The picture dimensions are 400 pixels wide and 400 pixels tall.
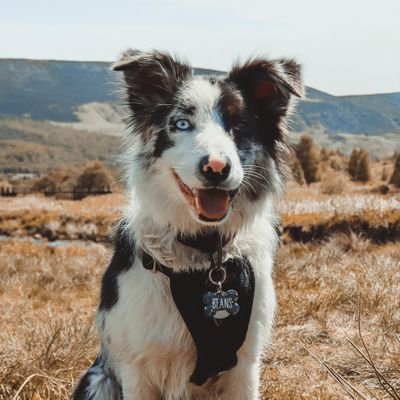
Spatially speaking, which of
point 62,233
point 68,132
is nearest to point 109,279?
point 62,233

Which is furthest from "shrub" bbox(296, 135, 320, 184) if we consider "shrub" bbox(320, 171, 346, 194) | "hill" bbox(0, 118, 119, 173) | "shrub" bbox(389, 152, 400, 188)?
"hill" bbox(0, 118, 119, 173)

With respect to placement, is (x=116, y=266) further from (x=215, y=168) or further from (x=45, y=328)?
(x=45, y=328)

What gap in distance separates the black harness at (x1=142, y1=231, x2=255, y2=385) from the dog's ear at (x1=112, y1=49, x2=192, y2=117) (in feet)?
3.11

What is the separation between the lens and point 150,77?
140 inches

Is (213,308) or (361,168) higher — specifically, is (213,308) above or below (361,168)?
above

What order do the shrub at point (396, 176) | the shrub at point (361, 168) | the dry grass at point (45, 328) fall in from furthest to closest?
the shrub at point (361, 168), the shrub at point (396, 176), the dry grass at point (45, 328)

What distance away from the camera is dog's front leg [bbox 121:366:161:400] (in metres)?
3.24

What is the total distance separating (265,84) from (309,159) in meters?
20.1

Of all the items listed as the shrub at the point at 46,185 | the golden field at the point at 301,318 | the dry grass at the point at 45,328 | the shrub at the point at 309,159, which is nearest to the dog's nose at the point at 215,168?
the golden field at the point at 301,318

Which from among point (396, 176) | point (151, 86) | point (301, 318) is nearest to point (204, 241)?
point (151, 86)

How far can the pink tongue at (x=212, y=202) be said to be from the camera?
3062 millimetres

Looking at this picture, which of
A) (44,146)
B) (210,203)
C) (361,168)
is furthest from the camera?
(44,146)

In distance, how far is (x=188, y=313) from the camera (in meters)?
3.12

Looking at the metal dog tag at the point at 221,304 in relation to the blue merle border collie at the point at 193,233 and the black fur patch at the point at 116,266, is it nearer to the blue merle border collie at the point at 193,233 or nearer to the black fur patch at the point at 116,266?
the blue merle border collie at the point at 193,233
